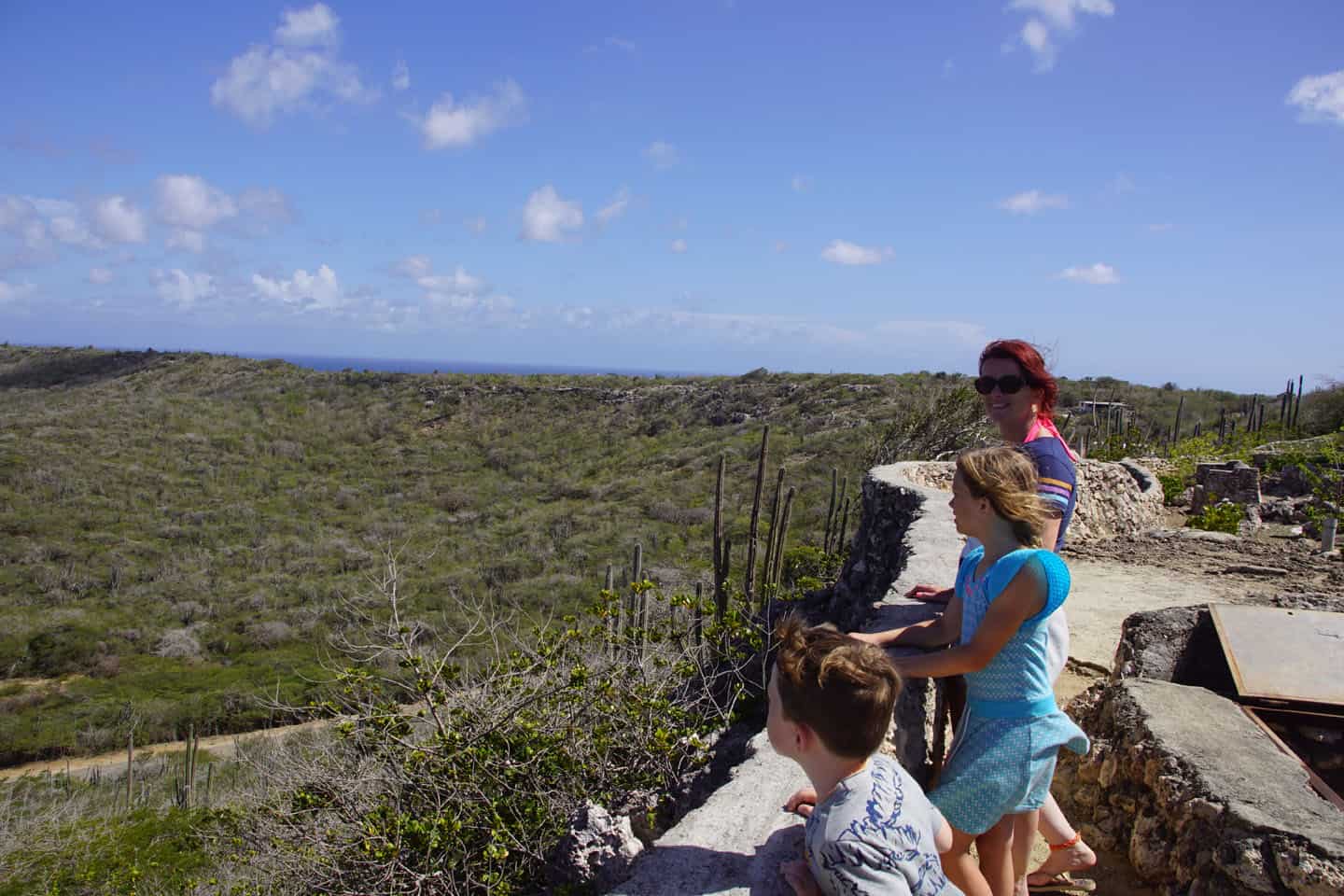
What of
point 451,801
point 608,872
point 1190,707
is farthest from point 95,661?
point 1190,707

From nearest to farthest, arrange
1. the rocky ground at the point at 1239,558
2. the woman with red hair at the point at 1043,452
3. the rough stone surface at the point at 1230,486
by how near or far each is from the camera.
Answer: the woman with red hair at the point at 1043,452, the rocky ground at the point at 1239,558, the rough stone surface at the point at 1230,486

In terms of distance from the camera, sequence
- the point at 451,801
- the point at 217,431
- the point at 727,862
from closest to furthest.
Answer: the point at 727,862 → the point at 451,801 → the point at 217,431

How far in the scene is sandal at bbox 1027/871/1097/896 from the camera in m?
2.71

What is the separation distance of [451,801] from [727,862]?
2.22 metres

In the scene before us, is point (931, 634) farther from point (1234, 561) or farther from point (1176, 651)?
point (1234, 561)

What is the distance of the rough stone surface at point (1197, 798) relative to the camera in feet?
7.09

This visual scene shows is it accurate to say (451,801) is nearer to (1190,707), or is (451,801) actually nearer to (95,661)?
(1190,707)

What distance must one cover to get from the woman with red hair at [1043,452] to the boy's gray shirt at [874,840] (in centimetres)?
71

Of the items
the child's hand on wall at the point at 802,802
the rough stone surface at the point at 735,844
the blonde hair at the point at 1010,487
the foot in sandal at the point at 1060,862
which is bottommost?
the foot in sandal at the point at 1060,862

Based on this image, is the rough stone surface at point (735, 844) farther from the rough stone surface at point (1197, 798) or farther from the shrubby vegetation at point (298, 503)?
the shrubby vegetation at point (298, 503)

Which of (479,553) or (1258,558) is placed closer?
(1258,558)

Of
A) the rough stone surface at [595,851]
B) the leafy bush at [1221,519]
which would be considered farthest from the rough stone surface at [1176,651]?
the leafy bush at [1221,519]

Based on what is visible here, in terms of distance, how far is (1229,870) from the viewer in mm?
2254

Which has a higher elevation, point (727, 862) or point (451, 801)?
point (727, 862)
